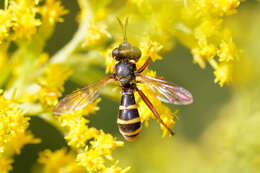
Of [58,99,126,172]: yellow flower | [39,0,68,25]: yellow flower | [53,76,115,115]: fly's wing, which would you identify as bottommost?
[58,99,126,172]: yellow flower

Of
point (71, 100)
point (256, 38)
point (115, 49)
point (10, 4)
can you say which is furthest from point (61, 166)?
point (256, 38)

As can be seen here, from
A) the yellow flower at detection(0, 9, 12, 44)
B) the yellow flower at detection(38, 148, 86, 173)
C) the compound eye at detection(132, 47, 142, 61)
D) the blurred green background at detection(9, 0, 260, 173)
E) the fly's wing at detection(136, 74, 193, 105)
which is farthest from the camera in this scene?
the blurred green background at detection(9, 0, 260, 173)

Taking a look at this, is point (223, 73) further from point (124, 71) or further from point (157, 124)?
point (157, 124)

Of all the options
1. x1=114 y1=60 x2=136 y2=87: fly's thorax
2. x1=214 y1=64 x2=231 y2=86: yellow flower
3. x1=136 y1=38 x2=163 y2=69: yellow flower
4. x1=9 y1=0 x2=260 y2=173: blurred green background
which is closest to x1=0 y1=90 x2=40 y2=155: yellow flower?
x1=114 y1=60 x2=136 y2=87: fly's thorax

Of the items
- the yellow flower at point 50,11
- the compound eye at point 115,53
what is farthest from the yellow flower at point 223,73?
the yellow flower at point 50,11

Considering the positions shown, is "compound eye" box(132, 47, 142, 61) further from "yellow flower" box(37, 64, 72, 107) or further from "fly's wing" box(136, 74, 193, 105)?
"yellow flower" box(37, 64, 72, 107)

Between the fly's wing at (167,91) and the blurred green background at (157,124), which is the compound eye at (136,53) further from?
the blurred green background at (157,124)
